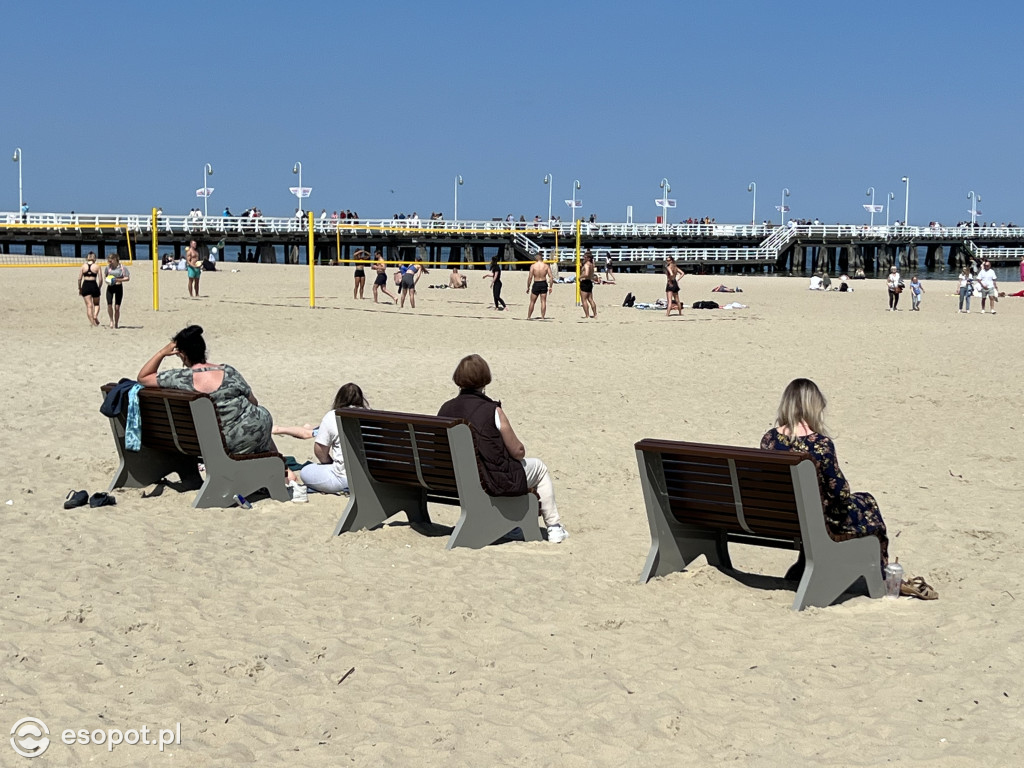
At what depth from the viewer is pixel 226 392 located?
252 inches

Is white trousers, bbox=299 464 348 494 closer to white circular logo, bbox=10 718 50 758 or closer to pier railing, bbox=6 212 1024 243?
white circular logo, bbox=10 718 50 758

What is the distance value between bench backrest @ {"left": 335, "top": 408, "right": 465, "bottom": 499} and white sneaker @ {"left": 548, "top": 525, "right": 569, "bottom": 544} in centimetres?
47

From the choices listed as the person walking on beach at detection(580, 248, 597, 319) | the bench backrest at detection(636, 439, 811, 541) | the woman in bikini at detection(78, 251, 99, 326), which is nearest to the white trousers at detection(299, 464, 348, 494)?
the bench backrest at detection(636, 439, 811, 541)

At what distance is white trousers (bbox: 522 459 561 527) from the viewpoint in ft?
19.1

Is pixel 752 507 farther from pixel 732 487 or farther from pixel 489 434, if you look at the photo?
pixel 489 434

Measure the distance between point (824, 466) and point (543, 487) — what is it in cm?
146

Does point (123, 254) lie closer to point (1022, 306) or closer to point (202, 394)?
point (1022, 306)

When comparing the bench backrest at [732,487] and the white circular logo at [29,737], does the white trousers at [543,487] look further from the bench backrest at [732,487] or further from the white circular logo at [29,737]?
the white circular logo at [29,737]

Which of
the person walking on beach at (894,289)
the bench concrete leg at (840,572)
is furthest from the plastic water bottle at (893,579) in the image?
the person walking on beach at (894,289)

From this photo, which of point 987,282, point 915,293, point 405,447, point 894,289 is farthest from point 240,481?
point 894,289

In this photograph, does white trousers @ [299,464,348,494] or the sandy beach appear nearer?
the sandy beach

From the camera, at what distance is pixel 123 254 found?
188 feet

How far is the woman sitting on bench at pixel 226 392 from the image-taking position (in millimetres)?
6391

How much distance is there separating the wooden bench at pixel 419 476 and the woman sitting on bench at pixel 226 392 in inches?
32.2
